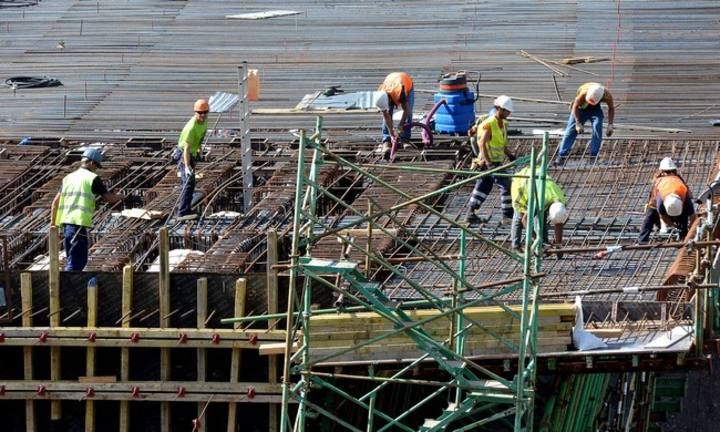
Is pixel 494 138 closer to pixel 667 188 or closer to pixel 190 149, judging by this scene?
pixel 667 188

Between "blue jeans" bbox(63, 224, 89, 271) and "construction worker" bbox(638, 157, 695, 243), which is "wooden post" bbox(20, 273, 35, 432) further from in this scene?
"construction worker" bbox(638, 157, 695, 243)

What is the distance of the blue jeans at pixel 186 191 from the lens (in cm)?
2764

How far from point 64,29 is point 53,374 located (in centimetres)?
1996

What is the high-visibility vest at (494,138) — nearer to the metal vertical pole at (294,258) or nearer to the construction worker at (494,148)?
the construction worker at (494,148)

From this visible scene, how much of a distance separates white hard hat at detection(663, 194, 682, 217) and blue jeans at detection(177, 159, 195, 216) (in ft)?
23.6

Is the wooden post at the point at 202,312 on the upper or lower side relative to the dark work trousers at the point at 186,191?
lower

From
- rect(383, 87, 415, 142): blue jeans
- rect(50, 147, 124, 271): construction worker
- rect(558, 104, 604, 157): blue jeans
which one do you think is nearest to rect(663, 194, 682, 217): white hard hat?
rect(558, 104, 604, 157): blue jeans

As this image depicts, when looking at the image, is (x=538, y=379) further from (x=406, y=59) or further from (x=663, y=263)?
(x=406, y=59)

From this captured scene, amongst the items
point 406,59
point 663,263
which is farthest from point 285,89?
point 663,263

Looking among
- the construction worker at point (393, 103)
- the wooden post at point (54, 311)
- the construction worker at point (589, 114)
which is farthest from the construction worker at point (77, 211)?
the construction worker at point (589, 114)

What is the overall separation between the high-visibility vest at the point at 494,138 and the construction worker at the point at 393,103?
319 cm

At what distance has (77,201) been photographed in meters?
25.0

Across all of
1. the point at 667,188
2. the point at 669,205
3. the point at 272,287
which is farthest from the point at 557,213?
the point at 272,287

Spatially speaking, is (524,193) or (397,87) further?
(397,87)
